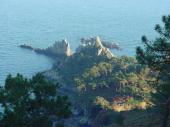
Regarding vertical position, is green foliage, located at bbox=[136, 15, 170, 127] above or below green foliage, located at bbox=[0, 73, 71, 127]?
above

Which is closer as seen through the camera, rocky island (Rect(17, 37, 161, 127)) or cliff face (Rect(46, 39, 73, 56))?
rocky island (Rect(17, 37, 161, 127))

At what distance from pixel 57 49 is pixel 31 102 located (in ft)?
401

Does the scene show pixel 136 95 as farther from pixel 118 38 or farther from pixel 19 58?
pixel 118 38

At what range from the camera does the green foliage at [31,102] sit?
34.5 m

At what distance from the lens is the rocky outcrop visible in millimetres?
153012

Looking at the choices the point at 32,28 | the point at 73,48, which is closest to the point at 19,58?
the point at 73,48

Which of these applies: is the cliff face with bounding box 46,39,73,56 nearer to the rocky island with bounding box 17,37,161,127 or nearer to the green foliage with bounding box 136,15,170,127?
the rocky island with bounding box 17,37,161,127

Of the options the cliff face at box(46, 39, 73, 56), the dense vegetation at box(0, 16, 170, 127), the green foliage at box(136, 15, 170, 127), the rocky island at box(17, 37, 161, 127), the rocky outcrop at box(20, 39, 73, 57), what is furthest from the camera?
the rocky outcrop at box(20, 39, 73, 57)

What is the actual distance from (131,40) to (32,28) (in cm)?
4333

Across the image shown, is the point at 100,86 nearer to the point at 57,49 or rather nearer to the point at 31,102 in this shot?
the point at 57,49

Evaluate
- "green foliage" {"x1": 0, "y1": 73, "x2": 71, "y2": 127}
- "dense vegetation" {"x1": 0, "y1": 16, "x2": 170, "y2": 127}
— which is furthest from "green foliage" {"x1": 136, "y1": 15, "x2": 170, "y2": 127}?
"green foliage" {"x1": 0, "y1": 73, "x2": 71, "y2": 127}

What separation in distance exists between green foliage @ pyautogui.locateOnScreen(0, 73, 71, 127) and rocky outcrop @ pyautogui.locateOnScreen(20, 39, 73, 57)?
4533 inches

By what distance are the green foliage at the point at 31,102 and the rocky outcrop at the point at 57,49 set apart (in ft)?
378

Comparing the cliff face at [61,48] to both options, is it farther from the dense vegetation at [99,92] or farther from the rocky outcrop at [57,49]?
the dense vegetation at [99,92]
